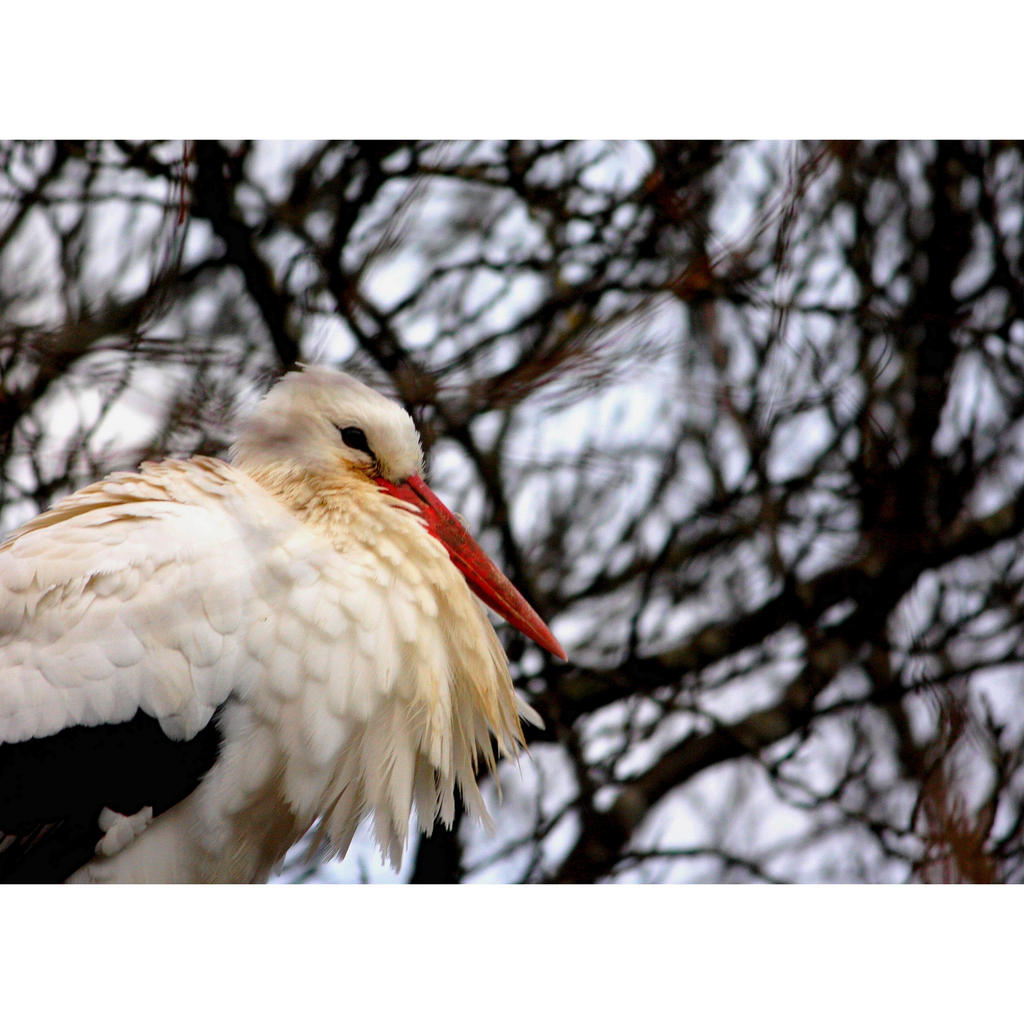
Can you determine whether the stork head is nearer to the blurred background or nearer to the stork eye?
the stork eye

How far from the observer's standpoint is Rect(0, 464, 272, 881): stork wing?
112 cm

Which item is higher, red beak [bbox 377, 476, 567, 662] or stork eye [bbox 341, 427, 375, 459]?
stork eye [bbox 341, 427, 375, 459]

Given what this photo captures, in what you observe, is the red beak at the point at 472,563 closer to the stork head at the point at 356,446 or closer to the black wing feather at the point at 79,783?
the stork head at the point at 356,446

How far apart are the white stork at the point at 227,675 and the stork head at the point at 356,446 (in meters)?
0.02

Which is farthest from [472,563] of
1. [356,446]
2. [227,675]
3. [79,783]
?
[79,783]

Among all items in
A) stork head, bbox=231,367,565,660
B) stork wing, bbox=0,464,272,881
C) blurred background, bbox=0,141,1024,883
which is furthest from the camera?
blurred background, bbox=0,141,1024,883

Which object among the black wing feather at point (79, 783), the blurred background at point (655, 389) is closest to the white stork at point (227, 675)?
the black wing feather at point (79, 783)

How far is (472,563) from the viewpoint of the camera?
1315 millimetres

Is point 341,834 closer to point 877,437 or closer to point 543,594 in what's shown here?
point 543,594

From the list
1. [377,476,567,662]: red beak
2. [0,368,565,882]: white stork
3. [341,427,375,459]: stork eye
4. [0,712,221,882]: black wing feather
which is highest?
[341,427,375,459]: stork eye

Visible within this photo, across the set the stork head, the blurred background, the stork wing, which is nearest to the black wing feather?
the stork wing

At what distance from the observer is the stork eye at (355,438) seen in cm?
129

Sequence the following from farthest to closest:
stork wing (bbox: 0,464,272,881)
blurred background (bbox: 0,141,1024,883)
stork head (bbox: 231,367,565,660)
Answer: blurred background (bbox: 0,141,1024,883) → stork head (bbox: 231,367,565,660) → stork wing (bbox: 0,464,272,881)

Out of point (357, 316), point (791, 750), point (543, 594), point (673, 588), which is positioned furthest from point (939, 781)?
point (357, 316)
